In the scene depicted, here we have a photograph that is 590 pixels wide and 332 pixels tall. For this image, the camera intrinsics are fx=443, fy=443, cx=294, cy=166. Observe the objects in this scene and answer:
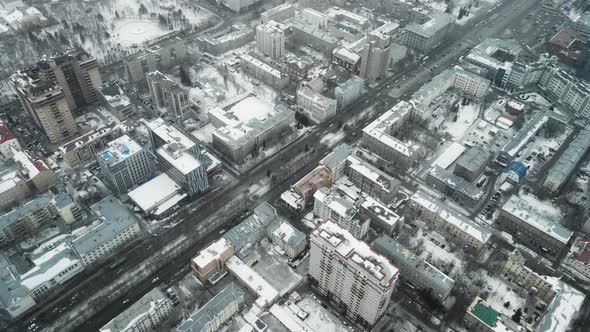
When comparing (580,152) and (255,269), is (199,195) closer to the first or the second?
(255,269)

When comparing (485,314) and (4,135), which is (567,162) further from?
(4,135)

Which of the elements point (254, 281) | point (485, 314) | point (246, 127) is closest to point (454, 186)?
point (485, 314)

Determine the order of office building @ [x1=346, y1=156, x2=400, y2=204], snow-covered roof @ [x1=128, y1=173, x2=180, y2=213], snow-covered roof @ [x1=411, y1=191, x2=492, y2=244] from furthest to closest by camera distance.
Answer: office building @ [x1=346, y1=156, x2=400, y2=204] → snow-covered roof @ [x1=128, y1=173, x2=180, y2=213] → snow-covered roof @ [x1=411, y1=191, x2=492, y2=244]

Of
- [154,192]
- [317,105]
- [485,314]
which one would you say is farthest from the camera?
[317,105]

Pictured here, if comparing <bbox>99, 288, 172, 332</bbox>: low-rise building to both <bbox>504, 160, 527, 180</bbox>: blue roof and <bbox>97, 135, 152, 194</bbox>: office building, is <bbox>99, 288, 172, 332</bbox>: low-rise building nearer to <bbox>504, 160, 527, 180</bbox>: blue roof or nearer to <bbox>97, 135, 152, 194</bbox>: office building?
<bbox>97, 135, 152, 194</bbox>: office building

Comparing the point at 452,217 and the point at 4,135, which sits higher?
the point at 4,135

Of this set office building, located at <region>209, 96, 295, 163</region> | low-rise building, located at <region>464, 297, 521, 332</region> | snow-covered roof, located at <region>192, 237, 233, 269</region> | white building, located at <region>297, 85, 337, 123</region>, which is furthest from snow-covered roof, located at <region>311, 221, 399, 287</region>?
white building, located at <region>297, 85, 337, 123</region>
